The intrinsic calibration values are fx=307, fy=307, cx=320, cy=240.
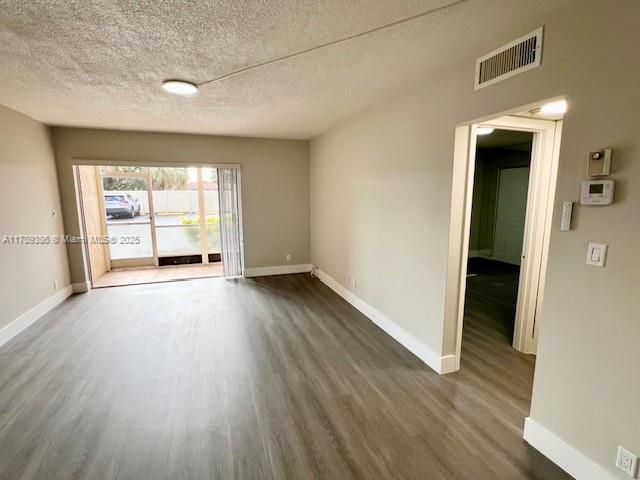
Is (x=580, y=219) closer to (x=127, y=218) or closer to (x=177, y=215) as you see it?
(x=177, y=215)

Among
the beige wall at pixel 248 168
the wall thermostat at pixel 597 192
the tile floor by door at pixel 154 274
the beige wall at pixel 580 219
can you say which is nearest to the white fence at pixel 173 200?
the tile floor by door at pixel 154 274

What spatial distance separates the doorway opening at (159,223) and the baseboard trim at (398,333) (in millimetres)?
2356

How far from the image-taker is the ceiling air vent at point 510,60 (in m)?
1.75

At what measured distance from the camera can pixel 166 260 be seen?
6777mm

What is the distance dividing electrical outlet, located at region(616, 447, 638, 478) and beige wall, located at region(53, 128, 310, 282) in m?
4.92

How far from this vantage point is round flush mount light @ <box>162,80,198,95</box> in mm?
2631

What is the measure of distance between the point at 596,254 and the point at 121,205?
7337mm

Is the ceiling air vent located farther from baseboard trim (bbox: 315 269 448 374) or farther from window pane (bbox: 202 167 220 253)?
window pane (bbox: 202 167 220 253)

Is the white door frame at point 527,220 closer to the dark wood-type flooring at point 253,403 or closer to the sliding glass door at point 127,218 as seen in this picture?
the dark wood-type flooring at point 253,403

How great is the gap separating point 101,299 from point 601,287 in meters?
5.56

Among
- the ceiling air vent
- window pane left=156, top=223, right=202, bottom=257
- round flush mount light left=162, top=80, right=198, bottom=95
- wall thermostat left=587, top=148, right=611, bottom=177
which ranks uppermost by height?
round flush mount light left=162, top=80, right=198, bottom=95

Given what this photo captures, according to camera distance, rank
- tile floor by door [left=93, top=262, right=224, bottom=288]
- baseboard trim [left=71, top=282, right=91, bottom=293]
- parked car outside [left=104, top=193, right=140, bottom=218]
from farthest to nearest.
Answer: parked car outside [left=104, top=193, right=140, bottom=218]
tile floor by door [left=93, top=262, right=224, bottom=288]
baseboard trim [left=71, top=282, right=91, bottom=293]

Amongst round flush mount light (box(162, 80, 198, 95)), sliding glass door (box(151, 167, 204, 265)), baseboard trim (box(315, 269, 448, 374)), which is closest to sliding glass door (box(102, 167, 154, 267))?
sliding glass door (box(151, 167, 204, 265))

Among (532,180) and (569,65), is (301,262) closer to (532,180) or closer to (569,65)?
(532,180)
